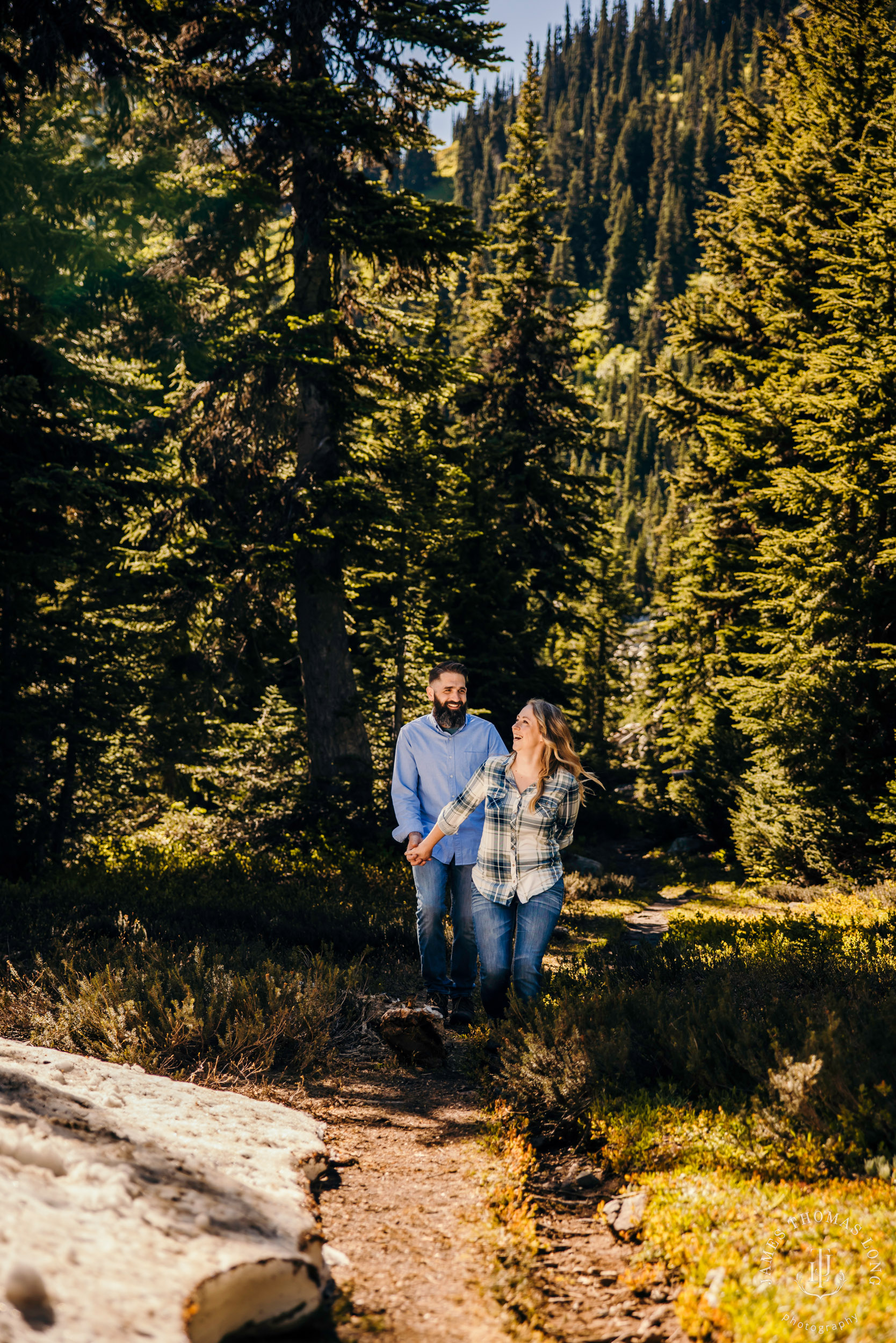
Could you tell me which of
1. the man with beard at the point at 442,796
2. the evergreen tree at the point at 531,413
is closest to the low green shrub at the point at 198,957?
the man with beard at the point at 442,796

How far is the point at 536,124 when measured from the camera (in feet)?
81.6

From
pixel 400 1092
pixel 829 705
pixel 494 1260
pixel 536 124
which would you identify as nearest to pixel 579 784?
pixel 400 1092

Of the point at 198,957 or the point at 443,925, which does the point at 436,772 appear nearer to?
the point at 443,925

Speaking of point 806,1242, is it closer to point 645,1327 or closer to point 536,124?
point 645,1327

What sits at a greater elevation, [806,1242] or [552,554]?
[552,554]

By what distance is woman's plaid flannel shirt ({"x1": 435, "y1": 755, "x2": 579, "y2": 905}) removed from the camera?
16.8ft

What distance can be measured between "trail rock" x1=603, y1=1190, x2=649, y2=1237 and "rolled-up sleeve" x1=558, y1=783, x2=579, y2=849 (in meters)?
1.95

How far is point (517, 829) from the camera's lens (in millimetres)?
5172

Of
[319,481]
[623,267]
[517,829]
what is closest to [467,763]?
[517,829]

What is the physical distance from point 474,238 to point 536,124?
14849 mm

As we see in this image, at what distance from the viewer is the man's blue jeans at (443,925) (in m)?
5.86

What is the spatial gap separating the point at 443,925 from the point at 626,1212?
8.69 feet

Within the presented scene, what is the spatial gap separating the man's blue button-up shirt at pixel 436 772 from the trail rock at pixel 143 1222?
7.76ft

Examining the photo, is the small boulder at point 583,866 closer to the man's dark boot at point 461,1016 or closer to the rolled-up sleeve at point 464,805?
the man's dark boot at point 461,1016
